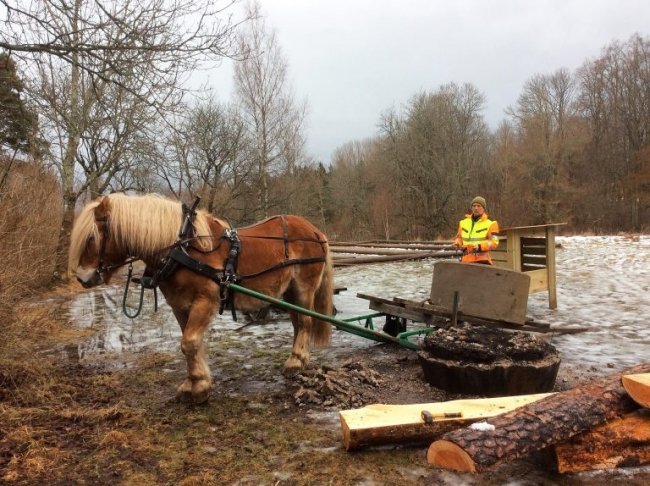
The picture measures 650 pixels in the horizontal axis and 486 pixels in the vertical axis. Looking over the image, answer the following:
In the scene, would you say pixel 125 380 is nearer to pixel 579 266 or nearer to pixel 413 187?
pixel 579 266

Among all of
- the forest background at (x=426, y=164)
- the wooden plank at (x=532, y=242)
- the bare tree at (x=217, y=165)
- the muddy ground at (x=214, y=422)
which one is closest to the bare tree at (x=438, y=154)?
the forest background at (x=426, y=164)

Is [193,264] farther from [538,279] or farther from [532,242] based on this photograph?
[532,242]

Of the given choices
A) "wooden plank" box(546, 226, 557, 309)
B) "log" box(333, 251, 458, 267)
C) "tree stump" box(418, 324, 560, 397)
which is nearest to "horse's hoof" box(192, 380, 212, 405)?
"tree stump" box(418, 324, 560, 397)

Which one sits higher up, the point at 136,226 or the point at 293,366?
the point at 136,226

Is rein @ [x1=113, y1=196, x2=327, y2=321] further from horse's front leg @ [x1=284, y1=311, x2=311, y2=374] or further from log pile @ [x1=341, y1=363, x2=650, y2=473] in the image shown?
log pile @ [x1=341, y1=363, x2=650, y2=473]

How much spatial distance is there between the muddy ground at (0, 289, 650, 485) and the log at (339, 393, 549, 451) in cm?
10

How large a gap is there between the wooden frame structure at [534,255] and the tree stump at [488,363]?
3271 millimetres

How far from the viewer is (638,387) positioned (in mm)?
2666

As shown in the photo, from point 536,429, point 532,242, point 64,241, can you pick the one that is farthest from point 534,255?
point 64,241

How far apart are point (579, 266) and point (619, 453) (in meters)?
11.1

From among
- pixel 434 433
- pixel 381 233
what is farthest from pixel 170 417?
pixel 381 233

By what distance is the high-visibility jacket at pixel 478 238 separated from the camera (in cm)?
603

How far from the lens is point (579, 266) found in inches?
492

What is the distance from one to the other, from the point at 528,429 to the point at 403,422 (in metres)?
0.72
